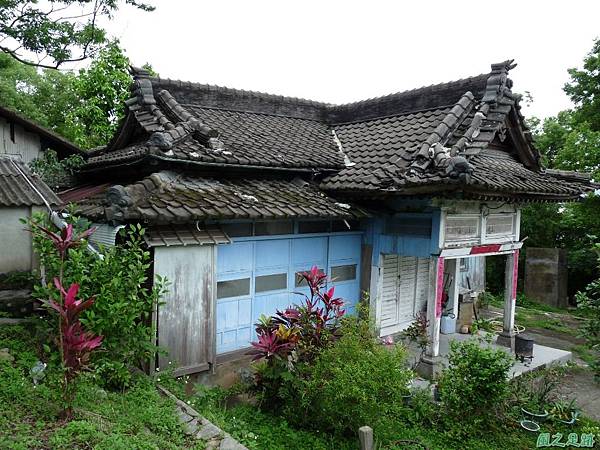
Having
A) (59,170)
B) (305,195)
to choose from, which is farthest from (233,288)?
(59,170)

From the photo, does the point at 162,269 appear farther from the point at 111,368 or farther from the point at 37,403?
the point at 37,403

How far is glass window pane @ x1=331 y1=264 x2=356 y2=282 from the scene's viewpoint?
9.91 metres

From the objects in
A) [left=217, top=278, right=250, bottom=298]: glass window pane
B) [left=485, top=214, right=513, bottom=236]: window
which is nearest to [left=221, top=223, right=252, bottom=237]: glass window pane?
[left=217, top=278, right=250, bottom=298]: glass window pane

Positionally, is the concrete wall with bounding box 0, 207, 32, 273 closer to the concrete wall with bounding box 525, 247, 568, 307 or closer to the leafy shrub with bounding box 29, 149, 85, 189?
the leafy shrub with bounding box 29, 149, 85, 189

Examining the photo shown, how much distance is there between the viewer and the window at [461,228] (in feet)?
29.7

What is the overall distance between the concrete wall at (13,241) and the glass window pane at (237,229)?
12.9ft

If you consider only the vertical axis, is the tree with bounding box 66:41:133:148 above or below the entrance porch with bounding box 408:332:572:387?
above

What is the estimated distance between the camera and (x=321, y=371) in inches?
241

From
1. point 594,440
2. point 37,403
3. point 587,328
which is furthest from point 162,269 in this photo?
point 587,328

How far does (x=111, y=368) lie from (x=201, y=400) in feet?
5.07

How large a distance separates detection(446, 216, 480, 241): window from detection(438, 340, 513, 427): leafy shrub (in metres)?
2.58

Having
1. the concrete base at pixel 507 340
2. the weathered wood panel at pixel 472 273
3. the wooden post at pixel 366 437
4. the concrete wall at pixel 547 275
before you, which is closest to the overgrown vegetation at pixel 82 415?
the wooden post at pixel 366 437

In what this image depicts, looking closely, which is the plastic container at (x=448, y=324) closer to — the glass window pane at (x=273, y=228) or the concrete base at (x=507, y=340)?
the concrete base at (x=507, y=340)

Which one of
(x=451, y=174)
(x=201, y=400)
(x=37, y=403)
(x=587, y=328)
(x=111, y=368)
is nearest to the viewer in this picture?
(x=37, y=403)
